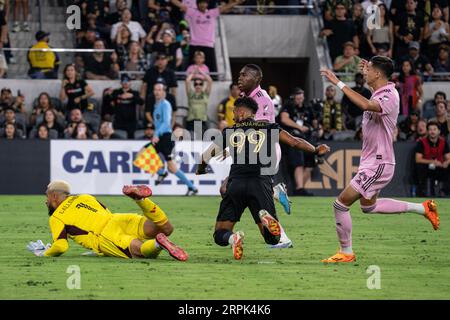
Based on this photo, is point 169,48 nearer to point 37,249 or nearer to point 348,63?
point 348,63

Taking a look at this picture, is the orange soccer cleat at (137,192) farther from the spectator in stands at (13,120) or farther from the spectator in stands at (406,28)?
the spectator in stands at (406,28)

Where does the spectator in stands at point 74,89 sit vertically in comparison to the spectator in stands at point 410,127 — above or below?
above

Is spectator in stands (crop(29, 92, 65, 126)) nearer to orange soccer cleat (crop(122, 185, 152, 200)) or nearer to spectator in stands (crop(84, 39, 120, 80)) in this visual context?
spectator in stands (crop(84, 39, 120, 80))

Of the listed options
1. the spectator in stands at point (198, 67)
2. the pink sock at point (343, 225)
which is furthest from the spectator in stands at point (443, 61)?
the pink sock at point (343, 225)

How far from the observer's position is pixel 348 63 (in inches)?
1147

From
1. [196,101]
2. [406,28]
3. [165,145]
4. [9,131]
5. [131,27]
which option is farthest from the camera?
[406,28]

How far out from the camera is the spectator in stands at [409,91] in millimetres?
27797

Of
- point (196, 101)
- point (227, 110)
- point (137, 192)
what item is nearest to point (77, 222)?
point (137, 192)

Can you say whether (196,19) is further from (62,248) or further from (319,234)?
(62,248)

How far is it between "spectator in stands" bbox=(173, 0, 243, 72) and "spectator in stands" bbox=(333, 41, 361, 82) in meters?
3.23

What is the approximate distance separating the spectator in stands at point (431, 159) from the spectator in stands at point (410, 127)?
113 centimetres

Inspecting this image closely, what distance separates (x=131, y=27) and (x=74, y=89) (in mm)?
3187

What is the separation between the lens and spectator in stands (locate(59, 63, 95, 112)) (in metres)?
26.7

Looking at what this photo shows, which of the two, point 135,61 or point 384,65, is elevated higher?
point 384,65
